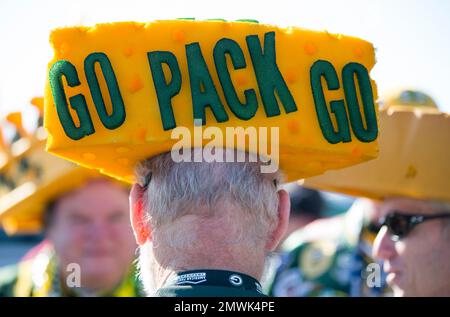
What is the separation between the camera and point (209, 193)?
2.42 meters

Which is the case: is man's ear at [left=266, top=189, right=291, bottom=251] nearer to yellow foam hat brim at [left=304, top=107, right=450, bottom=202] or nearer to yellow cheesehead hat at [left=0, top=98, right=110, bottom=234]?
yellow foam hat brim at [left=304, top=107, right=450, bottom=202]

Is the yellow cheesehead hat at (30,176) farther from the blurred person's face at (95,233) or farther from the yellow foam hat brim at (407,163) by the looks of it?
the yellow foam hat brim at (407,163)

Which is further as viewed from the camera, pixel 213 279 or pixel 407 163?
pixel 407 163

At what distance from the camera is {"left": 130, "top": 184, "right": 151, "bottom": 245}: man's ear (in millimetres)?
2521

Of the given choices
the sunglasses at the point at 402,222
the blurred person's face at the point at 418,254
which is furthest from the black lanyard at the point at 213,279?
the sunglasses at the point at 402,222

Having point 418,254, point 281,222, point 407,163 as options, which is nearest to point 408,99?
point 407,163

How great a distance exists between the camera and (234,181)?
244 cm

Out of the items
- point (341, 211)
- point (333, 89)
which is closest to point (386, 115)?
point (333, 89)

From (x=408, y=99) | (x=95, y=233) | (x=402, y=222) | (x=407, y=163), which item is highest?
(x=408, y=99)

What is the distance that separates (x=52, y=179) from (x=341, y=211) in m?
5.66

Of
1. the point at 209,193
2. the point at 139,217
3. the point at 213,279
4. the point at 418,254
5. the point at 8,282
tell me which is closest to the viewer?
the point at 213,279

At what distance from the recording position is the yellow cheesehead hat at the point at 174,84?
2.48 metres

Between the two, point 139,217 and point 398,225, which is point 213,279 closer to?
point 139,217
